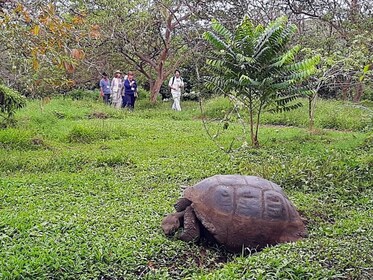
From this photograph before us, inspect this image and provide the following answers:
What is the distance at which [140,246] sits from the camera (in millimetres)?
4328

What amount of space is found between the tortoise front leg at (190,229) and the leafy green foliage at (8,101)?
647cm

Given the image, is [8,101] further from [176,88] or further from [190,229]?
[176,88]

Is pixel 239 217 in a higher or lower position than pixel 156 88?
lower

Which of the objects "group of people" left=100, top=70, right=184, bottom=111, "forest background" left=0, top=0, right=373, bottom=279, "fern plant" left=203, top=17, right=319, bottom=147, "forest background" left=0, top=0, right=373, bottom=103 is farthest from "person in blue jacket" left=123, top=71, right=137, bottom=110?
"fern plant" left=203, top=17, right=319, bottom=147

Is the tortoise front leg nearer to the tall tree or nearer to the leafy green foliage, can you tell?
the tall tree

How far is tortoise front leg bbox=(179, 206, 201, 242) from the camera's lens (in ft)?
15.0

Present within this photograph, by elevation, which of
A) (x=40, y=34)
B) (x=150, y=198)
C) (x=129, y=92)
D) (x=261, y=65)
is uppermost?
(x=261, y=65)

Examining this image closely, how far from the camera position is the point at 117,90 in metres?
18.3

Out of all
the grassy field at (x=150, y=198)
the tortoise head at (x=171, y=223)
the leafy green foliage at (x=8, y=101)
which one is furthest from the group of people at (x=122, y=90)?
the tortoise head at (x=171, y=223)

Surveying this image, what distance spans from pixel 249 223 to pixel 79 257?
156 centimetres

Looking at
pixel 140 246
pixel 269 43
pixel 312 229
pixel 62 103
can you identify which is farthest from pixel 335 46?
pixel 140 246

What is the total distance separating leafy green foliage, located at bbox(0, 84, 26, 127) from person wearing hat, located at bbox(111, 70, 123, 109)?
7.89 metres

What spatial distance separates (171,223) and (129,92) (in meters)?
14.0

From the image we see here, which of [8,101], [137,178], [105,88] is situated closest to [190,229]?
Answer: [137,178]
